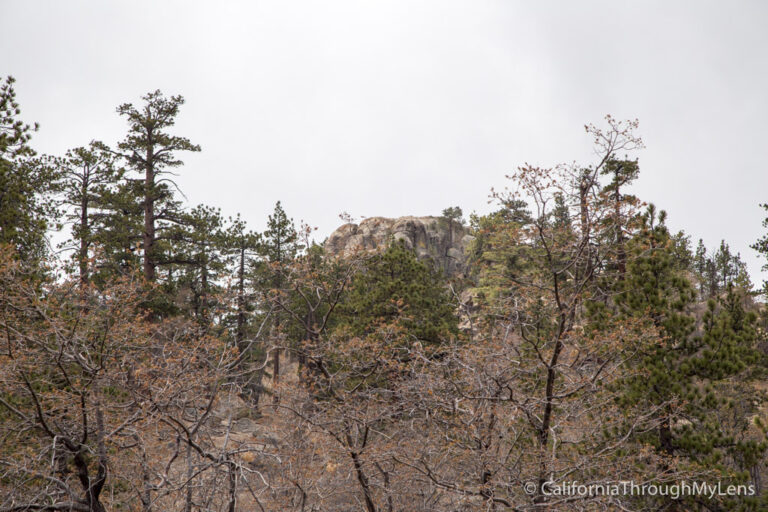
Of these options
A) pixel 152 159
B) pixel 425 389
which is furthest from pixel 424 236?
pixel 425 389

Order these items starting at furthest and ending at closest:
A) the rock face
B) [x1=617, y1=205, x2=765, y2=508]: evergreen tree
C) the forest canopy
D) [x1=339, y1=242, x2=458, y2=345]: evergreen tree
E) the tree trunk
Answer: the rock face, the tree trunk, [x1=339, y1=242, x2=458, y2=345]: evergreen tree, [x1=617, y1=205, x2=765, y2=508]: evergreen tree, the forest canopy

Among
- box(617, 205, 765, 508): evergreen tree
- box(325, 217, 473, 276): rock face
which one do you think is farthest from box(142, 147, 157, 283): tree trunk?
box(325, 217, 473, 276): rock face

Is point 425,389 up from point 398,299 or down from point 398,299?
down

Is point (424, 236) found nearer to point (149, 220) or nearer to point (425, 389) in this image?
point (149, 220)

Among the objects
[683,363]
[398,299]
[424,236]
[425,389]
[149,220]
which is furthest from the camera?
[424,236]

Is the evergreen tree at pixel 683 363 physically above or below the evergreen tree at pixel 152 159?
below

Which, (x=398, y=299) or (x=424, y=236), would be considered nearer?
(x=398, y=299)

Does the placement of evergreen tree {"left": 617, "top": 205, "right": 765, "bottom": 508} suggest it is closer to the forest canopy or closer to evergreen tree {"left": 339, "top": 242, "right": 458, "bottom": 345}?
the forest canopy

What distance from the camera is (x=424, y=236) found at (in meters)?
60.6

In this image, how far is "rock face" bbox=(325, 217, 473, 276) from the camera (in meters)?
59.5

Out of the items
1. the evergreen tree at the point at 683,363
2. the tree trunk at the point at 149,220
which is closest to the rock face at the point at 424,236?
the tree trunk at the point at 149,220

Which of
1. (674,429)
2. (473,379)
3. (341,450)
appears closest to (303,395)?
(341,450)

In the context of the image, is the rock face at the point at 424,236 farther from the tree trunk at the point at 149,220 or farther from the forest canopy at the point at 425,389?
the forest canopy at the point at 425,389

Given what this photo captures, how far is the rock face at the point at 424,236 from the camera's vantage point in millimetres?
59469
